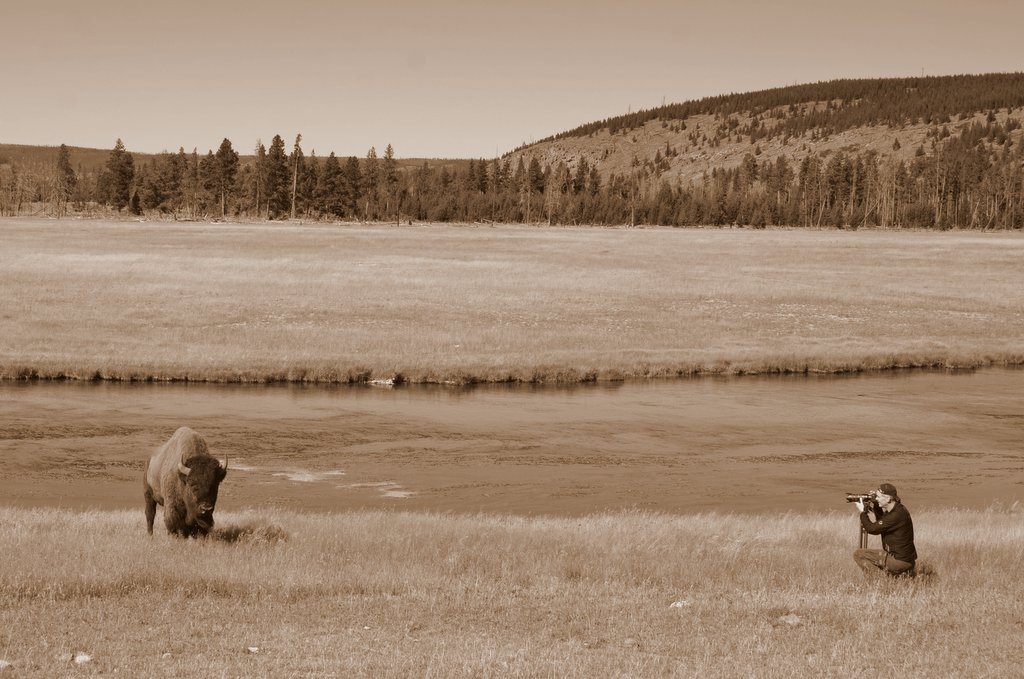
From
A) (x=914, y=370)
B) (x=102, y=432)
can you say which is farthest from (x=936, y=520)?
(x=914, y=370)

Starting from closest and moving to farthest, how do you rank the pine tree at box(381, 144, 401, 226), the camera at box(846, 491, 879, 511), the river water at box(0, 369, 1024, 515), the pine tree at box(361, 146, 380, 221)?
the camera at box(846, 491, 879, 511) < the river water at box(0, 369, 1024, 515) < the pine tree at box(361, 146, 380, 221) < the pine tree at box(381, 144, 401, 226)

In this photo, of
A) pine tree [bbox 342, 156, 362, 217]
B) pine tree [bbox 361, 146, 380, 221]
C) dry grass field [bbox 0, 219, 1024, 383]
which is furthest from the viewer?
pine tree [bbox 361, 146, 380, 221]

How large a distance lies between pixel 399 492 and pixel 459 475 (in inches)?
84.9

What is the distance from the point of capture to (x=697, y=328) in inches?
1937

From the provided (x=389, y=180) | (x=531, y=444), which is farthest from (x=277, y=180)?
(x=531, y=444)

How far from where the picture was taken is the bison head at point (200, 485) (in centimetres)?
1345

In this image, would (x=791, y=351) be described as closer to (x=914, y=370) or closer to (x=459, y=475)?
(x=914, y=370)

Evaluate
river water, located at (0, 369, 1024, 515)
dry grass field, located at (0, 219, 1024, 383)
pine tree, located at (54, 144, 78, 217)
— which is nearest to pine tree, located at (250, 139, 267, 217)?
pine tree, located at (54, 144, 78, 217)

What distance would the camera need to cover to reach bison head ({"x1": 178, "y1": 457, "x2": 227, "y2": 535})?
1345cm

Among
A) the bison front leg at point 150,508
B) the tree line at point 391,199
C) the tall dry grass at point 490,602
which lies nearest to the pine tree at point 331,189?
the tree line at point 391,199

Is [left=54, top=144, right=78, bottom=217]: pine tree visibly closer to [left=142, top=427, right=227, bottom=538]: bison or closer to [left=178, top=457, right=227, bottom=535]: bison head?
[left=142, top=427, right=227, bottom=538]: bison

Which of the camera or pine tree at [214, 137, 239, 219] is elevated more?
pine tree at [214, 137, 239, 219]

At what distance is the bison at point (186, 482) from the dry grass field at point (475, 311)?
21.7 m

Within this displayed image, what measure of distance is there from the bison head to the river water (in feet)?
23.4
